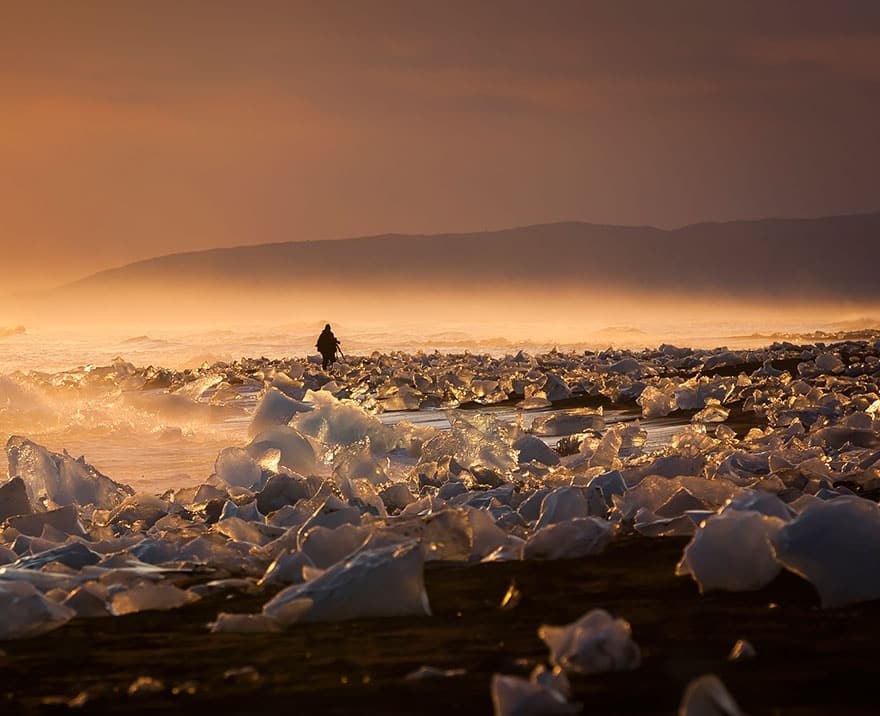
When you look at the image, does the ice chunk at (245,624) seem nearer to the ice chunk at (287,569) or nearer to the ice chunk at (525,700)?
the ice chunk at (287,569)

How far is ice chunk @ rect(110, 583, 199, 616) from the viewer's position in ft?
9.07

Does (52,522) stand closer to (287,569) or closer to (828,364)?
(287,569)

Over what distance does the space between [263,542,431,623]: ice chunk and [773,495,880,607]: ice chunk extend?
72 centimetres

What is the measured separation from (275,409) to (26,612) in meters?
6.26

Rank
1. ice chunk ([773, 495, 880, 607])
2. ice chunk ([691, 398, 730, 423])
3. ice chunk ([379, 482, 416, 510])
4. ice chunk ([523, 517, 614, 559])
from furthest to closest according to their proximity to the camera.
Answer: ice chunk ([691, 398, 730, 423])
ice chunk ([379, 482, 416, 510])
ice chunk ([523, 517, 614, 559])
ice chunk ([773, 495, 880, 607])

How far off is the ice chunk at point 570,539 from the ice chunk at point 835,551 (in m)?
0.83

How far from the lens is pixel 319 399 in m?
8.34

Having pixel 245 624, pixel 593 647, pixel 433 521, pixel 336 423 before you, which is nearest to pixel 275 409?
pixel 336 423

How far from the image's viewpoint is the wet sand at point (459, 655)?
5.86 feet

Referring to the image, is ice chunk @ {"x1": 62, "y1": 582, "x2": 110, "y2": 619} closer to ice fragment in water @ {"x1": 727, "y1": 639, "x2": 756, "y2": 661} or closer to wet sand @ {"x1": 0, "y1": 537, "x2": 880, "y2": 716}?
wet sand @ {"x1": 0, "y1": 537, "x2": 880, "y2": 716}

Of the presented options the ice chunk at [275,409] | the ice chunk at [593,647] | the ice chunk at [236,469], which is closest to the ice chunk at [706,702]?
the ice chunk at [593,647]

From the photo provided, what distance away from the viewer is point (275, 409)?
8820 millimetres

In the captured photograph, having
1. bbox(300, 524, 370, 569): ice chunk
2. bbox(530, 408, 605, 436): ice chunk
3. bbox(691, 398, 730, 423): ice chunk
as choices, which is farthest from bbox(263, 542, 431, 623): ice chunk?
bbox(530, 408, 605, 436): ice chunk

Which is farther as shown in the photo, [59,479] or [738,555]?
[59,479]
